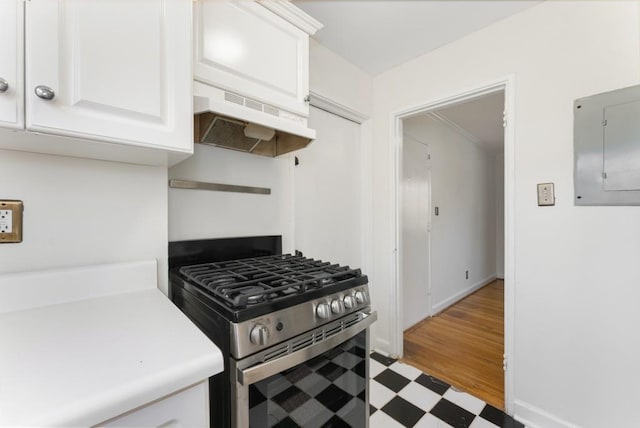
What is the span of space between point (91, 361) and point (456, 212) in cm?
383

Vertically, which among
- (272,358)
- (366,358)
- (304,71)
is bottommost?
(366,358)

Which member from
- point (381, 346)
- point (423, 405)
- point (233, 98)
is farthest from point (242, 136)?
point (381, 346)

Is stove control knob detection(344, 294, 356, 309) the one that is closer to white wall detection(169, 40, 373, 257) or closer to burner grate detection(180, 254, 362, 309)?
burner grate detection(180, 254, 362, 309)

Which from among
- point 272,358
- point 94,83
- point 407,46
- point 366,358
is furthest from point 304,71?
point 366,358

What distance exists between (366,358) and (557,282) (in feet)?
3.79

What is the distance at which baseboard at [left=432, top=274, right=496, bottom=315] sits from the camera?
3207mm

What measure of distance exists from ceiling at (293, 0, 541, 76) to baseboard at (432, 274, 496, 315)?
8.77ft

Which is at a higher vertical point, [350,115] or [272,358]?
[350,115]

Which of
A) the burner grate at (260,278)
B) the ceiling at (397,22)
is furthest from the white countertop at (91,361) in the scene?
the ceiling at (397,22)

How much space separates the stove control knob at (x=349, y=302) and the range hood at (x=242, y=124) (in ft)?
2.45

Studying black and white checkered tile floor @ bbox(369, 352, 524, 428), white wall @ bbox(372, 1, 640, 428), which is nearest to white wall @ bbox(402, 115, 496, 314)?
white wall @ bbox(372, 1, 640, 428)

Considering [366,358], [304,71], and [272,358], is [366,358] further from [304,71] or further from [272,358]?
[304,71]

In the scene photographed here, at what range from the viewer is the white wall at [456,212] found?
3.12 m

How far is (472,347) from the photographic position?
7.84ft
